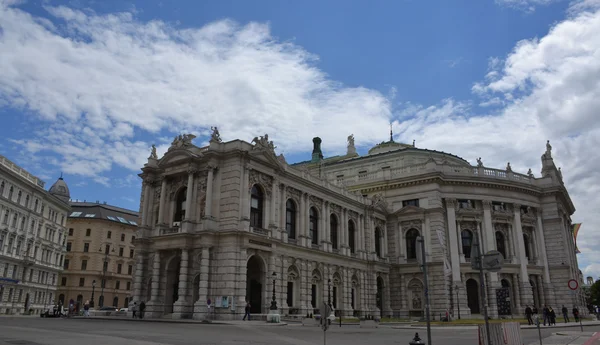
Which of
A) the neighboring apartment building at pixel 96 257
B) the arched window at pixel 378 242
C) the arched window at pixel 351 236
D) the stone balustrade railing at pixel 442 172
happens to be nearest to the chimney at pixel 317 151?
the stone balustrade railing at pixel 442 172

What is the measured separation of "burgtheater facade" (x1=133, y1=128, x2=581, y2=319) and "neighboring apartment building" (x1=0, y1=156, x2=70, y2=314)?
84.0 feet

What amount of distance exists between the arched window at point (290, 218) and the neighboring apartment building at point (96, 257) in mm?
45877

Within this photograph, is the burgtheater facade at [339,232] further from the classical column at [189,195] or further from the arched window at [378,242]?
the arched window at [378,242]

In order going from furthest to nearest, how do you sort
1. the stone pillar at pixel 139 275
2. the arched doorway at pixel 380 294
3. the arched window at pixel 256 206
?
1. the arched doorway at pixel 380 294
2. the stone pillar at pixel 139 275
3. the arched window at pixel 256 206

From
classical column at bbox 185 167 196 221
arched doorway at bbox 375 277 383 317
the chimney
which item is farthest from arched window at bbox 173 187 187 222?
the chimney

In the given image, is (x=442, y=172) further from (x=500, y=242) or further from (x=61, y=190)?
(x=61, y=190)

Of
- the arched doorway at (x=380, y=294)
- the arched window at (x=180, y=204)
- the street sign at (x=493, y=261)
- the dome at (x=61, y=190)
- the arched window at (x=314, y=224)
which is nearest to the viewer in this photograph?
the street sign at (x=493, y=261)

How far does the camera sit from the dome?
89.1m

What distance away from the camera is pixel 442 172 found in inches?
2274

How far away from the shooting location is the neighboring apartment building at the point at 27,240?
58.8 metres

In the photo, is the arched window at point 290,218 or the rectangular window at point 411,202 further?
the rectangular window at point 411,202

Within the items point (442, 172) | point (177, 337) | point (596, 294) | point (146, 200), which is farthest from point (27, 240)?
point (596, 294)

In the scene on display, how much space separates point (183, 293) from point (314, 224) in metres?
15.9

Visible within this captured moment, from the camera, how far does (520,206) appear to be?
198 ft
